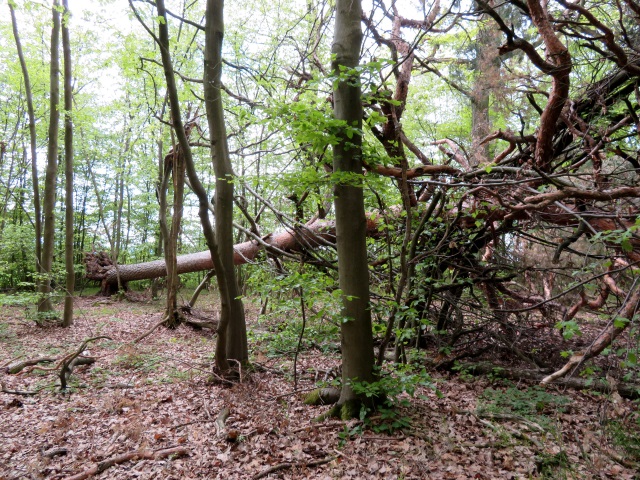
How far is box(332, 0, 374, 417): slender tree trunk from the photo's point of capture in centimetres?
376

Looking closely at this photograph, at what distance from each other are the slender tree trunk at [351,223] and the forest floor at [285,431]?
61cm

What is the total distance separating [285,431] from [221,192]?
3.18 m

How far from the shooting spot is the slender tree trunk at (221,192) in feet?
16.7

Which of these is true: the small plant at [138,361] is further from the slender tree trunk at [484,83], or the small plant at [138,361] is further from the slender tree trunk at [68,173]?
the slender tree trunk at [484,83]

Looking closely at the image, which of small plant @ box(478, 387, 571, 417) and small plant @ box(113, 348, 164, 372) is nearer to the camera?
small plant @ box(478, 387, 571, 417)

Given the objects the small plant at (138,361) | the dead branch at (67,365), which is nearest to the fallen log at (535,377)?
the small plant at (138,361)

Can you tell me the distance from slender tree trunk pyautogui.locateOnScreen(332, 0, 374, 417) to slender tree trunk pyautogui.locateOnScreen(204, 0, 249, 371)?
71.1 inches

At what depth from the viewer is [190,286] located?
64.7 feet

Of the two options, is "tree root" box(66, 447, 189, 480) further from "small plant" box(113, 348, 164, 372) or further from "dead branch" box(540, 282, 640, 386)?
"dead branch" box(540, 282, 640, 386)

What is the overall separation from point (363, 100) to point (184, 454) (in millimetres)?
3855

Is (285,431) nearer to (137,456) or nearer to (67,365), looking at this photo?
(137,456)

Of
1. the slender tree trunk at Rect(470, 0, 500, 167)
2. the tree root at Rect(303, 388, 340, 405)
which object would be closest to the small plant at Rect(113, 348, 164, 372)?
the tree root at Rect(303, 388, 340, 405)

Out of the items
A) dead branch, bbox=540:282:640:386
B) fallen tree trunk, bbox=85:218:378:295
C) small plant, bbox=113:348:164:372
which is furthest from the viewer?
fallen tree trunk, bbox=85:218:378:295

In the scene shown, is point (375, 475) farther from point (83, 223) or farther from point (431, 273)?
point (83, 223)
